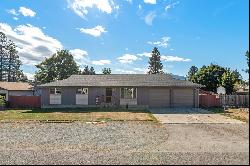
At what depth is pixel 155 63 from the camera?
93.7m

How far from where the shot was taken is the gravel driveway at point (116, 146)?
8945 mm

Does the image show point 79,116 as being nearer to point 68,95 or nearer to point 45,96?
point 68,95

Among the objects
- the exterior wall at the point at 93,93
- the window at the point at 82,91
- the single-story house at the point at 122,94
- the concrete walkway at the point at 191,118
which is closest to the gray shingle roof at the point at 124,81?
the single-story house at the point at 122,94

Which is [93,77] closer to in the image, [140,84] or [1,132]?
[140,84]

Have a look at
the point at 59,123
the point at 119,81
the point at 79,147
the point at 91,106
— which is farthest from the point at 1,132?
the point at 119,81

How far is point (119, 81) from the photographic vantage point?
34.0 metres

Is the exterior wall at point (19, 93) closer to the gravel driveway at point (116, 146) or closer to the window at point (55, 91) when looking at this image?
the window at point (55, 91)

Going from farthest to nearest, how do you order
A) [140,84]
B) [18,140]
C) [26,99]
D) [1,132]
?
[26,99] < [140,84] < [1,132] < [18,140]

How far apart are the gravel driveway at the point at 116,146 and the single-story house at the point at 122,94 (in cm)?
1653

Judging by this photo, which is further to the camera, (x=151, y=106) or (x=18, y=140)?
(x=151, y=106)

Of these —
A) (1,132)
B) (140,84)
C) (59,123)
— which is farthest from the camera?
(140,84)

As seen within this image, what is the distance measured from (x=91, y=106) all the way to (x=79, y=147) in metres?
21.4

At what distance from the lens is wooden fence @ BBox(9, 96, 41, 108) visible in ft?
113

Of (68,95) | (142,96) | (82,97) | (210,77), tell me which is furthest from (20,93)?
(210,77)
